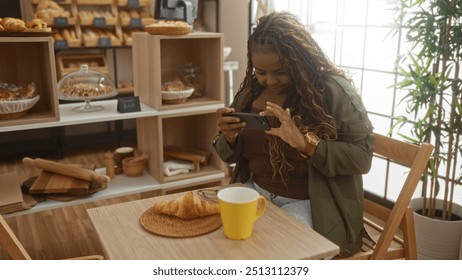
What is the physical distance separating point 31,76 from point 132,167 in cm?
59

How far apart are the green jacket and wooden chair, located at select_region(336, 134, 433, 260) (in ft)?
0.30

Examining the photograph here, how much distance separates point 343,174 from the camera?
1.35m

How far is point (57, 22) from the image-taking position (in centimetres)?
380

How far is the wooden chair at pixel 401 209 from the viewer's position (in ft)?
4.26

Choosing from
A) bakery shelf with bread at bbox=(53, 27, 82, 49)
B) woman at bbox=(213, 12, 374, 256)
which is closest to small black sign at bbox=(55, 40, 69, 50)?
bakery shelf with bread at bbox=(53, 27, 82, 49)

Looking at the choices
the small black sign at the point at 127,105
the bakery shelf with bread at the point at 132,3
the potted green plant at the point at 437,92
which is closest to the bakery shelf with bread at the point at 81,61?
the bakery shelf with bread at the point at 132,3

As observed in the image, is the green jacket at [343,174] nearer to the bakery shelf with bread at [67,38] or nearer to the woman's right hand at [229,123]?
the woman's right hand at [229,123]

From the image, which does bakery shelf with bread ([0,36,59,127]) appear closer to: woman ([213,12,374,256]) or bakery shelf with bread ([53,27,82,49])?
woman ([213,12,374,256])

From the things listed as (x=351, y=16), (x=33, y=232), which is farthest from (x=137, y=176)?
(x=351, y=16)

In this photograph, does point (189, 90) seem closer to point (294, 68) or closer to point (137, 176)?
point (137, 176)

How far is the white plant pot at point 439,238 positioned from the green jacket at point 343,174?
0.97 m

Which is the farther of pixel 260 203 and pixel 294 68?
pixel 294 68

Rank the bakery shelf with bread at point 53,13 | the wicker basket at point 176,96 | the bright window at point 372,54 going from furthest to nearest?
the bakery shelf with bread at point 53,13 → the bright window at point 372,54 → the wicker basket at point 176,96

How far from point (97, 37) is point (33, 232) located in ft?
→ 6.21
